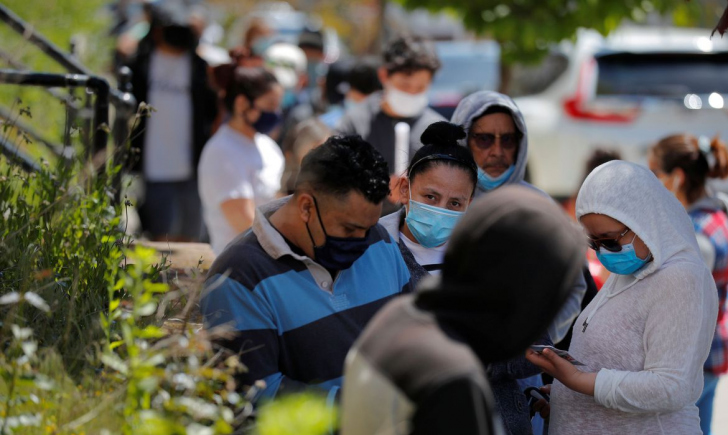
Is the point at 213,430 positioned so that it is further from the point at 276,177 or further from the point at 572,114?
the point at 572,114

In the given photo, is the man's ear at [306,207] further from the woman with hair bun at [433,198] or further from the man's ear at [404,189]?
the man's ear at [404,189]

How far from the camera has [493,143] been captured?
4.56 m

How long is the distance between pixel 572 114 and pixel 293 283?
8.29 m

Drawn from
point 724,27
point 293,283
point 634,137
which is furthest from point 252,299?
point 634,137

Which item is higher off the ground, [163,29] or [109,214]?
[163,29]

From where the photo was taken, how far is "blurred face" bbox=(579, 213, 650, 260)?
128 inches

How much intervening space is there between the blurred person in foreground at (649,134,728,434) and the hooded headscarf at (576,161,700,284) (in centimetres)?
142

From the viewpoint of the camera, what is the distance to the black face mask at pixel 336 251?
3.03 meters

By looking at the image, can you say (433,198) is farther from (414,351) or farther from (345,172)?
(414,351)

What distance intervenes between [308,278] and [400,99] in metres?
3.19

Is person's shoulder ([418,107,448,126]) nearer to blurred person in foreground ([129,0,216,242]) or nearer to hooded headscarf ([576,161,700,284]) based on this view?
blurred person in foreground ([129,0,216,242])

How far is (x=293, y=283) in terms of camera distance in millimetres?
2965

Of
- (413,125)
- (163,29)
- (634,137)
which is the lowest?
(634,137)

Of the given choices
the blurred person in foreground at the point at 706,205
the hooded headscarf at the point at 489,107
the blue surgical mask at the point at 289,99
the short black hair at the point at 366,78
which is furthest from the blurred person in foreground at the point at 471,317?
the blue surgical mask at the point at 289,99
